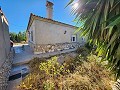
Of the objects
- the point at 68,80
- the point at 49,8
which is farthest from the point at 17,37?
the point at 68,80

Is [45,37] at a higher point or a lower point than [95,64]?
higher

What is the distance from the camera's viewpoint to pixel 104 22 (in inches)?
128

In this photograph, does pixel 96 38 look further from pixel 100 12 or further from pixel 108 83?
pixel 108 83

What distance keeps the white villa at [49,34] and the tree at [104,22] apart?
9.61 meters

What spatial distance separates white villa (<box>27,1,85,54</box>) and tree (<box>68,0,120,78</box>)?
9612 millimetres

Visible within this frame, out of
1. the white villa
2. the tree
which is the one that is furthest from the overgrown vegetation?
the white villa

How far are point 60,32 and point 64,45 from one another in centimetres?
219

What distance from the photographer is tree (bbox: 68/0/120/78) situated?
3430mm

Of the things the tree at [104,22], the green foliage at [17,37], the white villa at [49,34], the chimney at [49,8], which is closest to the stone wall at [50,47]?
the white villa at [49,34]

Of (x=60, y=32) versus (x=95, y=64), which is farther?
(x=60, y=32)

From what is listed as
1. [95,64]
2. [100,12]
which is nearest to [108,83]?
[95,64]

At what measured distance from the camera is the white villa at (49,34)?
14633 millimetres

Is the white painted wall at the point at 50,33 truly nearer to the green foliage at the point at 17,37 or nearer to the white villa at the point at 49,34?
the white villa at the point at 49,34

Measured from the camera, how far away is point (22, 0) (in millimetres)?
13086
